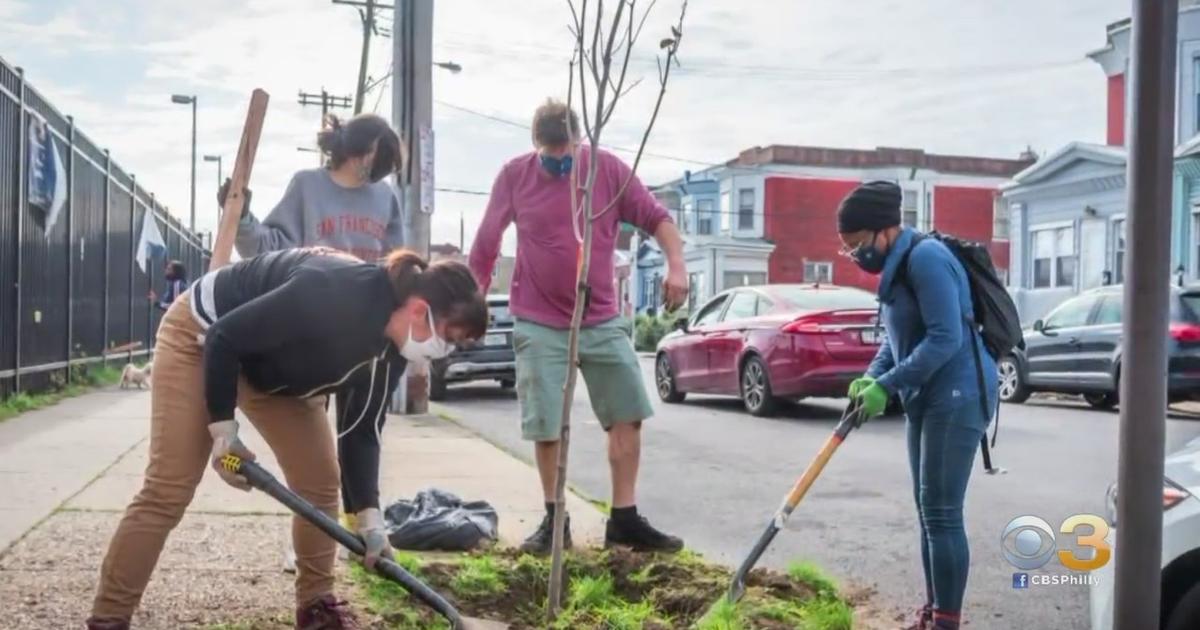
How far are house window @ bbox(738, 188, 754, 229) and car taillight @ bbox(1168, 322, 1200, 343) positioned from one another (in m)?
37.1

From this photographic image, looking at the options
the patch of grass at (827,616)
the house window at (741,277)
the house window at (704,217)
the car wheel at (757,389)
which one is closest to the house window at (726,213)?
the house window at (704,217)

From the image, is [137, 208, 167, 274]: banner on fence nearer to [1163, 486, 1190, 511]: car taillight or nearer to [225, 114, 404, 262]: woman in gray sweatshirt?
[225, 114, 404, 262]: woman in gray sweatshirt

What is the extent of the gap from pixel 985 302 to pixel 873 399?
482 mm

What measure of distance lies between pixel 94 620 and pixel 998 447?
25.3ft

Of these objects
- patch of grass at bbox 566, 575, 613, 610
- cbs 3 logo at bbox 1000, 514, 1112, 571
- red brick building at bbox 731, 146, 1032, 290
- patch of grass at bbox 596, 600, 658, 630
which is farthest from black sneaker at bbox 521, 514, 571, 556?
red brick building at bbox 731, 146, 1032, 290

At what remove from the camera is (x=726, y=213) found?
50.9 metres

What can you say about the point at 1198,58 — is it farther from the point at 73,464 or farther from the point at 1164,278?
the point at 1164,278

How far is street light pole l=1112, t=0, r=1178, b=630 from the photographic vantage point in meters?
2.41

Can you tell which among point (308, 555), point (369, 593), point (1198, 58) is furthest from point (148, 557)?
point (1198, 58)

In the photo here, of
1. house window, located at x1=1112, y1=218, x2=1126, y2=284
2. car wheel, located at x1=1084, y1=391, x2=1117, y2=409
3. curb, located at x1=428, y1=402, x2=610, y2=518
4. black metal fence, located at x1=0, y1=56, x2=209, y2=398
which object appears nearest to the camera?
curb, located at x1=428, y1=402, x2=610, y2=518

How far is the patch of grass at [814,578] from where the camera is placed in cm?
465

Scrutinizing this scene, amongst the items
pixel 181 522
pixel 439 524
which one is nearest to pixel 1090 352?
pixel 439 524

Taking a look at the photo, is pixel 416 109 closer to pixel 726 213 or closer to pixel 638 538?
pixel 638 538

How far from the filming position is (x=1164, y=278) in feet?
7.91
